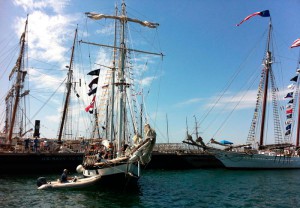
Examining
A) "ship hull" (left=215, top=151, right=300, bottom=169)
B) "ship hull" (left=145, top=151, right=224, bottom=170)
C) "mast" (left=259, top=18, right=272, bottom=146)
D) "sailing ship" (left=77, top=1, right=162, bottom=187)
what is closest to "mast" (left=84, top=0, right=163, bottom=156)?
"sailing ship" (left=77, top=1, right=162, bottom=187)

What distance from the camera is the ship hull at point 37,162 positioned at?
140 feet

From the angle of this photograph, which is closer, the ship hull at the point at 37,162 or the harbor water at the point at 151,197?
the harbor water at the point at 151,197

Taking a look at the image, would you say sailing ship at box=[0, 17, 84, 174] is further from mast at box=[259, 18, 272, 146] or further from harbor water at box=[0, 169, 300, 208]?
mast at box=[259, 18, 272, 146]

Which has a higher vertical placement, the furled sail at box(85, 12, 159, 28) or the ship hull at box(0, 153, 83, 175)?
the furled sail at box(85, 12, 159, 28)

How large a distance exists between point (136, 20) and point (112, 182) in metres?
19.7

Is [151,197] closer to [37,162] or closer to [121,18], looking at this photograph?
[121,18]

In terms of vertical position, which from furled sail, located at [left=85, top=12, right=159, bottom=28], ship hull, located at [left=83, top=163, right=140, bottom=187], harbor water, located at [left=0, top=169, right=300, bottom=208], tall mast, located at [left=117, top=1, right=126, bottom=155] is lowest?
harbor water, located at [left=0, top=169, right=300, bottom=208]

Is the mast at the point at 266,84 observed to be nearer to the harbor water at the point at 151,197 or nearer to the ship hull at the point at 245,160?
the ship hull at the point at 245,160

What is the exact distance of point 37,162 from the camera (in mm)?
44812

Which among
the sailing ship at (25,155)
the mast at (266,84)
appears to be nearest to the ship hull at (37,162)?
the sailing ship at (25,155)

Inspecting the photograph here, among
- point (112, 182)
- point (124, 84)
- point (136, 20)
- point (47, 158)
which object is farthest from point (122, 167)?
point (47, 158)

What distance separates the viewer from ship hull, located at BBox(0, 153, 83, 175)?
42531mm

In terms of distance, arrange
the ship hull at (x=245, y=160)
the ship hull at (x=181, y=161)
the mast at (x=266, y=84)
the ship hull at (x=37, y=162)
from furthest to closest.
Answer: the mast at (x=266, y=84), the ship hull at (x=245, y=160), the ship hull at (x=181, y=161), the ship hull at (x=37, y=162)

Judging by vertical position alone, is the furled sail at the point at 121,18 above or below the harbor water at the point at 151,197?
above
